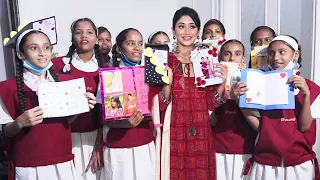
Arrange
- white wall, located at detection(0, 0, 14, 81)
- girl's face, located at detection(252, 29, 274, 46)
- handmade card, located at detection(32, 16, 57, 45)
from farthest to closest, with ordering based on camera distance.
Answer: white wall, located at detection(0, 0, 14, 81) → handmade card, located at detection(32, 16, 57, 45) → girl's face, located at detection(252, 29, 274, 46)

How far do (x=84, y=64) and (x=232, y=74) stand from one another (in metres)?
1.08

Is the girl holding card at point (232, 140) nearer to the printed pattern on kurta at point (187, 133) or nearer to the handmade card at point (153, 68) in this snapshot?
the printed pattern on kurta at point (187, 133)

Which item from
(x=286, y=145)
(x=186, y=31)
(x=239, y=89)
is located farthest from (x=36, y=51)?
(x=286, y=145)

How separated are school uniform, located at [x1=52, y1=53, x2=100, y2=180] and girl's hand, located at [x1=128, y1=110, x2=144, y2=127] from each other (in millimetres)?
413

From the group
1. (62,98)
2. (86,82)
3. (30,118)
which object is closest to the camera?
(30,118)

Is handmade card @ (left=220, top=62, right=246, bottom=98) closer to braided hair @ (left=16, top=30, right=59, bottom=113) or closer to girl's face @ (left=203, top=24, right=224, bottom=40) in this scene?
girl's face @ (left=203, top=24, right=224, bottom=40)

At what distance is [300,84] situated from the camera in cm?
196

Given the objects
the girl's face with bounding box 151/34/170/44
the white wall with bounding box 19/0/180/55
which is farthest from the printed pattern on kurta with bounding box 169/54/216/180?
the white wall with bounding box 19/0/180/55

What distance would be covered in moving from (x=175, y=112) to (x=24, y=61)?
3.22 ft

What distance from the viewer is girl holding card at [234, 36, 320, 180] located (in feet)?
6.73

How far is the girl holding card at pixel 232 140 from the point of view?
2318 millimetres

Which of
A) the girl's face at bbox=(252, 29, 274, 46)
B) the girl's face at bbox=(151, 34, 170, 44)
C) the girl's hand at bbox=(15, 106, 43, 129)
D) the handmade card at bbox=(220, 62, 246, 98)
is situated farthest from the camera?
the girl's face at bbox=(151, 34, 170, 44)

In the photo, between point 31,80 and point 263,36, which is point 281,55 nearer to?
point 263,36

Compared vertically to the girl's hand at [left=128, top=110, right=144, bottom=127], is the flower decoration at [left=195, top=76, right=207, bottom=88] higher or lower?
higher
